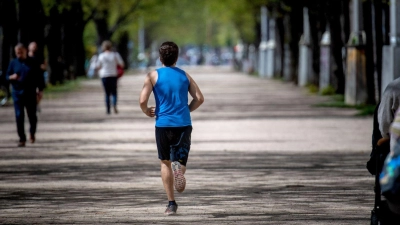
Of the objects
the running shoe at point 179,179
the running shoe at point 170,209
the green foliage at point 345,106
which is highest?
the running shoe at point 179,179

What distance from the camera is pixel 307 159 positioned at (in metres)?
14.5

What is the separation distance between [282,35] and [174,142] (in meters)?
45.0

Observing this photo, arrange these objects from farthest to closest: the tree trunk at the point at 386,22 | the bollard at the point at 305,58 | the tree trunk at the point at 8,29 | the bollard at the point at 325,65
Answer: the bollard at the point at 305,58 < the bollard at the point at 325,65 < the tree trunk at the point at 8,29 < the tree trunk at the point at 386,22

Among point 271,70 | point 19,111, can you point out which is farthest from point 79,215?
point 271,70

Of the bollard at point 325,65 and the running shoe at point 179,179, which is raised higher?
the running shoe at point 179,179

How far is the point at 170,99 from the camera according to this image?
921 cm

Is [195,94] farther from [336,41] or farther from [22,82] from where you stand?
[336,41]

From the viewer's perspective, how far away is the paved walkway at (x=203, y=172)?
939 cm

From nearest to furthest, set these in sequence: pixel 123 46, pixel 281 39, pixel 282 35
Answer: pixel 282 35, pixel 281 39, pixel 123 46

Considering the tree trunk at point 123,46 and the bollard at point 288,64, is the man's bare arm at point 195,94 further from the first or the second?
the tree trunk at point 123,46

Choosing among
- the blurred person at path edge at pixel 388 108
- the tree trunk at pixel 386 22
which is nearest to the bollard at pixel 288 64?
the tree trunk at pixel 386 22

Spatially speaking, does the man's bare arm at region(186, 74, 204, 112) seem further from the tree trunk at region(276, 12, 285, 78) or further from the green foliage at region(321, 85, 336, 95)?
the tree trunk at region(276, 12, 285, 78)

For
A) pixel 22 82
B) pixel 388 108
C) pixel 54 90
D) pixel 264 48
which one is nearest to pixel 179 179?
pixel 388 108

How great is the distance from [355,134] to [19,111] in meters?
5.62
